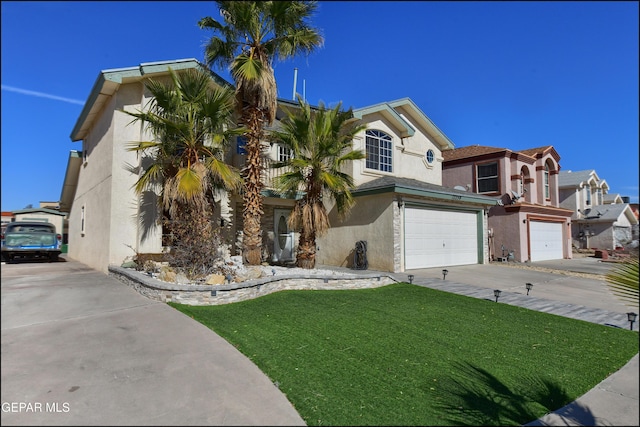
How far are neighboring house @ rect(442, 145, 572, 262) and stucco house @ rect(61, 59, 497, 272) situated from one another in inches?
125

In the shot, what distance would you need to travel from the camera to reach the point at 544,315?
805cm

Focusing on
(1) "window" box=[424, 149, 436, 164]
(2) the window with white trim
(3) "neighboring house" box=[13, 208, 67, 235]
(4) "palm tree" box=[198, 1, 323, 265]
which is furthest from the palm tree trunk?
(3) "neighboring house" box=[13, 208, 67, 235]

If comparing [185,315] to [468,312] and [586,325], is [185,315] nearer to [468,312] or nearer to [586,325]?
[468,312]

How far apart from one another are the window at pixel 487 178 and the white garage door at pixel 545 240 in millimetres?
2939

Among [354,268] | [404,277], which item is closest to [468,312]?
[404,277]

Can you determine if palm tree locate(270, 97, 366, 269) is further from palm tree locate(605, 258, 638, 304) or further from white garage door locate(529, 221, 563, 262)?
white garage door locate(529, 221, 563, 262)

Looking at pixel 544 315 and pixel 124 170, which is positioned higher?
pixel 124 170

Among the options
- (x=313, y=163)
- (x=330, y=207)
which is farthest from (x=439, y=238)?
(x=313, y=163)

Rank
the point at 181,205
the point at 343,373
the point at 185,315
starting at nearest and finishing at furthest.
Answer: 1. the point at 343,373
2. the point at 185,315
3. the point at 181,205

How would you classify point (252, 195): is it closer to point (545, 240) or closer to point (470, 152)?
point (470, 152)

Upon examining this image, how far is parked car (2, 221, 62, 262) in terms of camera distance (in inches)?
143

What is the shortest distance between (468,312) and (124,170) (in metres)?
11.0

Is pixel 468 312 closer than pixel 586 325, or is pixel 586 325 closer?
pixel 586 325

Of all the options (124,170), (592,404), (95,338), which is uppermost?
(124,170)
